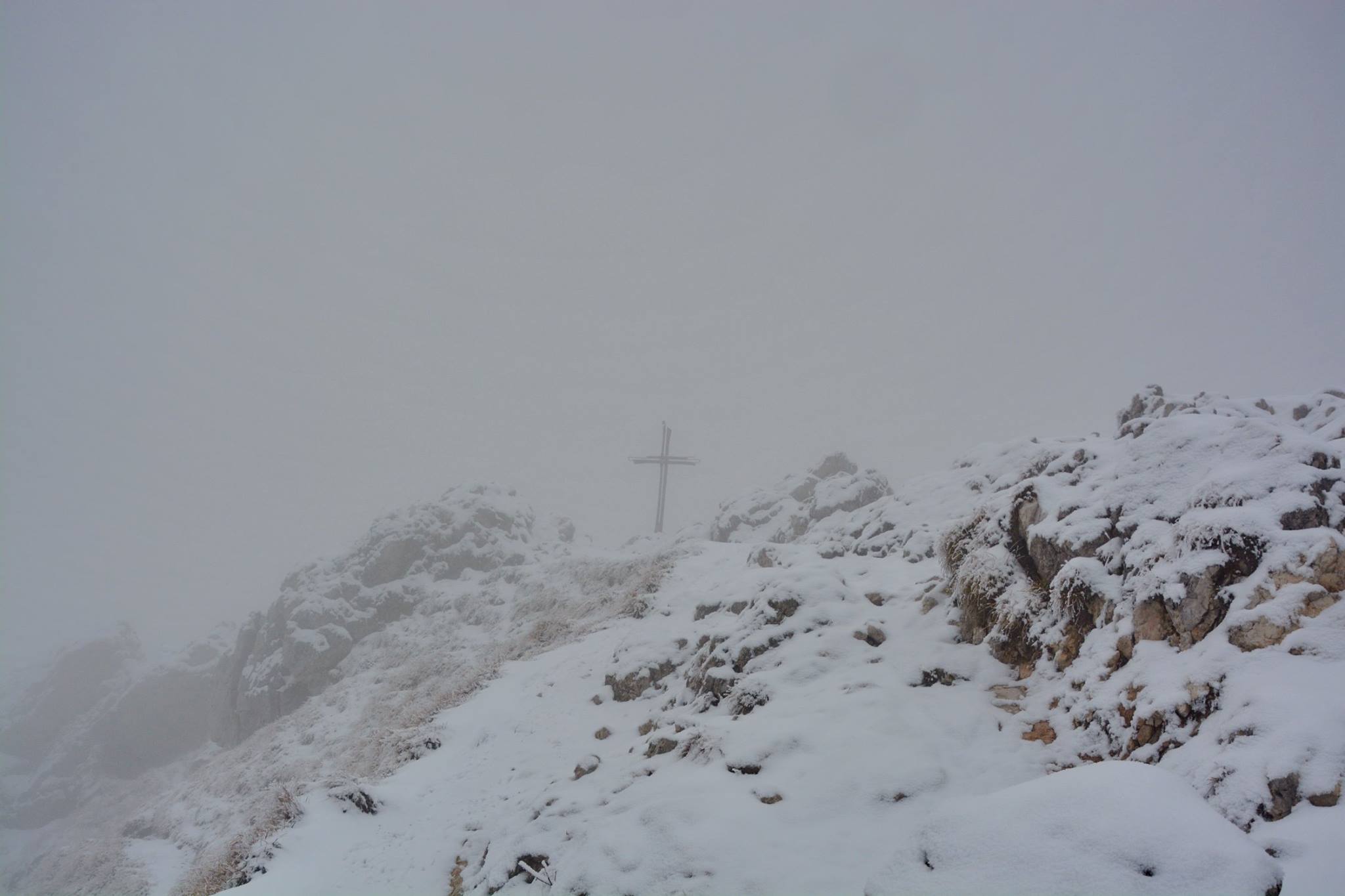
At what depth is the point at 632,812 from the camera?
924cm

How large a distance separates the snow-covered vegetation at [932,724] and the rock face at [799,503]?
13242 millimetres

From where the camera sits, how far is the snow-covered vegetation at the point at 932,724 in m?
5.34

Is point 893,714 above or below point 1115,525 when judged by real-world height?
below

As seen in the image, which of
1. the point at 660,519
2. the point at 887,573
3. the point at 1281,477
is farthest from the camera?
the point at 660,519

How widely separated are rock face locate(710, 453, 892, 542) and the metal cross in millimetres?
6855

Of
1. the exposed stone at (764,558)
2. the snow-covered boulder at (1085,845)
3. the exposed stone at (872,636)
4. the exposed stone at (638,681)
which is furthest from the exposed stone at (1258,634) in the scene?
the exposed stone at (764,558)

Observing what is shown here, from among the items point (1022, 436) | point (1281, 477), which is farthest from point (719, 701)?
point (1022, 436)

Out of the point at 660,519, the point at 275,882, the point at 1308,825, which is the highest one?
the point at 1308,825

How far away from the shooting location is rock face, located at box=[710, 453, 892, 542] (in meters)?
39.4

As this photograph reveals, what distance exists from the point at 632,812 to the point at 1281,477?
37.0 ft

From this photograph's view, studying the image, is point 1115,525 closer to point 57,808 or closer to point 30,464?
point 57,808

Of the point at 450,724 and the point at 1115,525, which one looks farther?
the point at 450,724

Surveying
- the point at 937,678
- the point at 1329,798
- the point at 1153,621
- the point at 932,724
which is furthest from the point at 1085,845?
the point at 937,678

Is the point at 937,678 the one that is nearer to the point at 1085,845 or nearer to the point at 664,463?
the point at 1085,845
